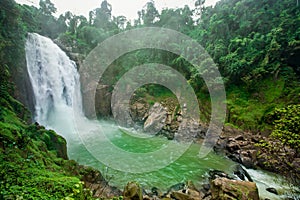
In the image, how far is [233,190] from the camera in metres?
5.31

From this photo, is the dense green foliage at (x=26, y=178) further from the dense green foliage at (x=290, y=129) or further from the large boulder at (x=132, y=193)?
→ the dense green foliage at (x=290, y=129)

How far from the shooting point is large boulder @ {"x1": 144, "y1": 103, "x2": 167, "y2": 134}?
15.6m

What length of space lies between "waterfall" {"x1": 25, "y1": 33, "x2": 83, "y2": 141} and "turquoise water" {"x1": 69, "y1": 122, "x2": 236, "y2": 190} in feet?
13.8

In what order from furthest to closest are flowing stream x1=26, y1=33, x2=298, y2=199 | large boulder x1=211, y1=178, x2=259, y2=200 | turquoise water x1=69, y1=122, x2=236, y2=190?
flowing stream x1=26, y1=33, x2=298, y2=199 → turquoise water x1=69, y1=122, x2=236, y2=190 → large boulder x1=211, y1=178, x2=259, y2=200

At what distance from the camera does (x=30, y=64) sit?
1439 cm

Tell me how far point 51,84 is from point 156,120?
921cm

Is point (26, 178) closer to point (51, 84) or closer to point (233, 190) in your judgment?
point (233, 190)

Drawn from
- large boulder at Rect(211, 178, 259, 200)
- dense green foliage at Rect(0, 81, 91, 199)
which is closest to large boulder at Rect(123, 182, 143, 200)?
dense green foliage at Rect(0, 81, 91, 199)

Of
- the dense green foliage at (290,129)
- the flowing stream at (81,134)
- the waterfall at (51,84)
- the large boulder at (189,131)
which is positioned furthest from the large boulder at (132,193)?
the waterfall at (51,84)

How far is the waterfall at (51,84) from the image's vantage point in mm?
14109

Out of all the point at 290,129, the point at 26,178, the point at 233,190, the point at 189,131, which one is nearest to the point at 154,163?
the point at 233,190

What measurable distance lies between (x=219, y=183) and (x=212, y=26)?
57.7 feet

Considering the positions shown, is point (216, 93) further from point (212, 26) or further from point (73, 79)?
point (73, 79)

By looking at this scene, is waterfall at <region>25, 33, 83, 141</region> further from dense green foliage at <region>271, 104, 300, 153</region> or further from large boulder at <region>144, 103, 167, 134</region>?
dense green foliage at <region>271, 104, 300, 153</region>
